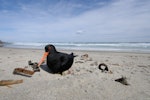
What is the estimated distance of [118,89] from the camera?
3.74 m

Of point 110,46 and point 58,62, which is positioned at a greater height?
point 58,62

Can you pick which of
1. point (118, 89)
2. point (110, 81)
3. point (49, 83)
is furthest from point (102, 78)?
point (49, 83)

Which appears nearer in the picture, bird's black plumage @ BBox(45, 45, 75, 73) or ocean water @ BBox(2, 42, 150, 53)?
bird's black plumage @ BBox(45, 45, 75, 73)

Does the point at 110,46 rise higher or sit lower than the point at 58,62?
lower

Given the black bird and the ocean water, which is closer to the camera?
the black bird

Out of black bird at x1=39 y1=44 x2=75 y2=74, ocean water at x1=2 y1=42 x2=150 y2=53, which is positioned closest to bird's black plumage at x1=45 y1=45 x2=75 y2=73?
black bird at x1=39 y1=44 x2=75 y2=74

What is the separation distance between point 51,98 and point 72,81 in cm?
117

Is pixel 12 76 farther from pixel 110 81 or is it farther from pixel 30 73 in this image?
pixel 110 81

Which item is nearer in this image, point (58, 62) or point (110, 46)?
point (58, 62)

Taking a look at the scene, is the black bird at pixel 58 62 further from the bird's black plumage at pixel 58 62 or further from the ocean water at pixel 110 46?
the ocean water at pixel 110 46

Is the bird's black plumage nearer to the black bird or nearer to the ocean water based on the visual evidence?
the black bird

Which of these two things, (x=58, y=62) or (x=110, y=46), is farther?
(x=110, y=46)

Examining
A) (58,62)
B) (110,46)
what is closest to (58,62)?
(58,62)

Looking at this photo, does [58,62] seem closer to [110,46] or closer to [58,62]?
[58,62]
